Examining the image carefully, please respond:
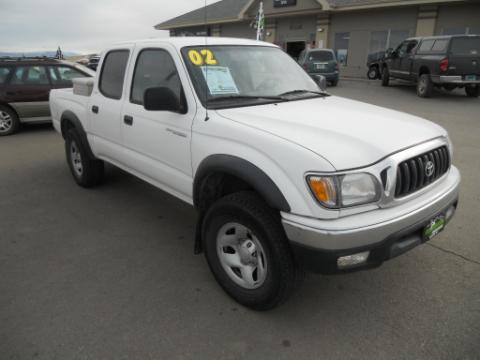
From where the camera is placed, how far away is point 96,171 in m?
5.08

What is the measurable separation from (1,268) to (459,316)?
3568 millimetres

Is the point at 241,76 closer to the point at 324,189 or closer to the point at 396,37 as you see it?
the point at 324,189

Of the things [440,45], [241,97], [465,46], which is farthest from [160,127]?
[440,45]

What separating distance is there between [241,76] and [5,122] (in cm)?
759

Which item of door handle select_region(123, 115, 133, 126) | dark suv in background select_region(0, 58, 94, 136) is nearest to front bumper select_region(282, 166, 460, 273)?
door handle select_region(123, 115, 133, 126)

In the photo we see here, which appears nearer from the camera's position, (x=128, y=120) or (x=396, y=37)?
(x=128, y=120)

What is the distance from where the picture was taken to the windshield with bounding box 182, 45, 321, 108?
3080 mm

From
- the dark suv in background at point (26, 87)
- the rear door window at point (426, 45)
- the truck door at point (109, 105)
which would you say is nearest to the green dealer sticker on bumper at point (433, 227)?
the truck door at point (109, 105)

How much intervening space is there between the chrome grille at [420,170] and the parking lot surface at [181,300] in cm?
90

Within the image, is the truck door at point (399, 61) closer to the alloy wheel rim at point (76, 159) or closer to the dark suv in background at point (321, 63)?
the dark suv in background at point (321, 63)

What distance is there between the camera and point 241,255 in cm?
277

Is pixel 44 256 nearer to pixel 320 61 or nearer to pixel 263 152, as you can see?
pixel 263 152

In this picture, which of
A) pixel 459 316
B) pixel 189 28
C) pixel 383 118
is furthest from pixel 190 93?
pixel 189 28

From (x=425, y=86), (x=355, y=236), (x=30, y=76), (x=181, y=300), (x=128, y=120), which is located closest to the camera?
(x=355, y=236)
